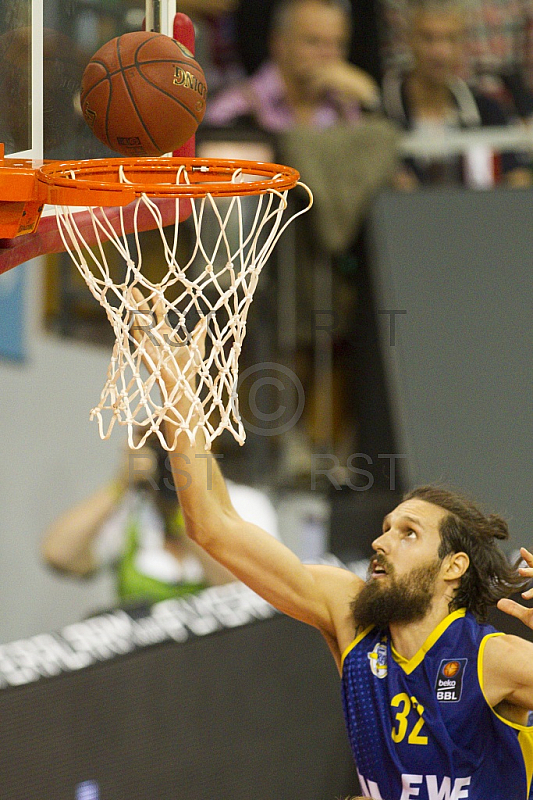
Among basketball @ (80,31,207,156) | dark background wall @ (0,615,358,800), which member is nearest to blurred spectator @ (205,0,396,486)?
dark background wall @ (0,615,358,800)

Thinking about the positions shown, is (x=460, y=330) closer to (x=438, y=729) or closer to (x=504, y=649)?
(x=504, y=649)

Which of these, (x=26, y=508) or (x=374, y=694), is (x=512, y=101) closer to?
(x=26, y=508)

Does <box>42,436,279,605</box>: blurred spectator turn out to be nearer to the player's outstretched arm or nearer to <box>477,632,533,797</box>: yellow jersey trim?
the player's outstretched arm

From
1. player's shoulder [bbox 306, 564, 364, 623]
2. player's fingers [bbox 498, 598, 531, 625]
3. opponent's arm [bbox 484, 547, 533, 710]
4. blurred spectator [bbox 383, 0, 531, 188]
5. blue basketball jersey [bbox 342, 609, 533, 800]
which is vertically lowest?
blue basketball jersey [bbox 342, 609, 533, 800]

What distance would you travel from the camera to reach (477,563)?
3107mm

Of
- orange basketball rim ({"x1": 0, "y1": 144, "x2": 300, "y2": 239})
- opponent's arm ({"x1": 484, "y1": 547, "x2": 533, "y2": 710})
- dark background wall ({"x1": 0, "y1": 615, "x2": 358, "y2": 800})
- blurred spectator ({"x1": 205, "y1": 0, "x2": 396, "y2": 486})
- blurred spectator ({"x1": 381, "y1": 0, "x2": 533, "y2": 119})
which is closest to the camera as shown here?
orange basketball rim ({"x1": 0, "y1": 144, "x2": 300, "y2": 239})

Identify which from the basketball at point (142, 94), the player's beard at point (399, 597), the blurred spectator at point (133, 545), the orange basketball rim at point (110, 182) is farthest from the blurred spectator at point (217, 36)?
the player's beard at point (399, 597)

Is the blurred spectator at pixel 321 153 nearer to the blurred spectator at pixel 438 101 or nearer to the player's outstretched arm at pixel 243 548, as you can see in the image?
the blurred spectator at pixel 438 101

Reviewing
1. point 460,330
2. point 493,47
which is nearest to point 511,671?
point 460,330

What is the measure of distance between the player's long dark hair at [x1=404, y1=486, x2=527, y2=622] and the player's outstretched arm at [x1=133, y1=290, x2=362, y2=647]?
320 millimetres

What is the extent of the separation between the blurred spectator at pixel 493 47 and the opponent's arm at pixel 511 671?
16.4 feet

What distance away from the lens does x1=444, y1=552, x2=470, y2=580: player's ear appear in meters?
3.08

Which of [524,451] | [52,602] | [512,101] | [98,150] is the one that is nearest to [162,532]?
[52,602]

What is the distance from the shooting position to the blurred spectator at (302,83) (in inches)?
260
